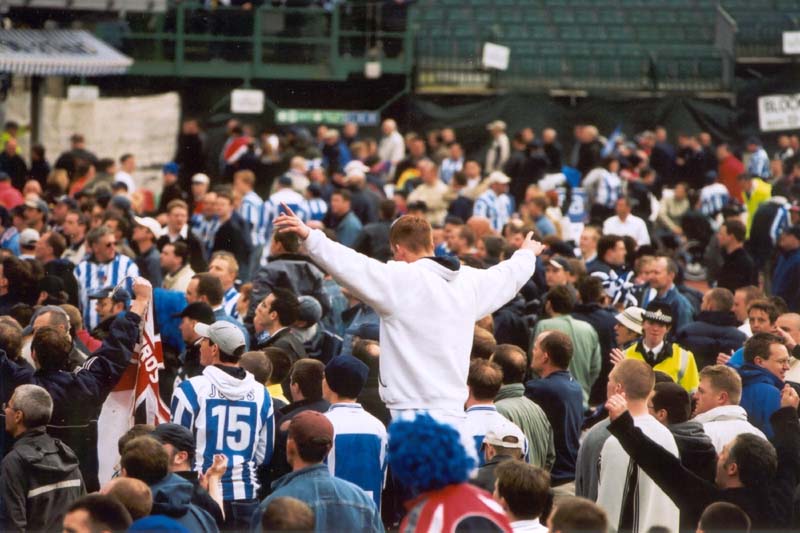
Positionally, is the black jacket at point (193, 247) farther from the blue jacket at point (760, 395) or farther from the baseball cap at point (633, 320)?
the blue jacket at point (760, 395)

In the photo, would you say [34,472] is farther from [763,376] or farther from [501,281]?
[763,376]

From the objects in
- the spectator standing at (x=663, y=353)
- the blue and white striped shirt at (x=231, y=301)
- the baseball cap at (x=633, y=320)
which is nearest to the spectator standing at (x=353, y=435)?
the spectator standing at (x=663, y=353)

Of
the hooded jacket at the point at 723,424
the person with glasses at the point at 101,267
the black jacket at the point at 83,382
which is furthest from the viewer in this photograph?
the person with glasses at the point at 101,267

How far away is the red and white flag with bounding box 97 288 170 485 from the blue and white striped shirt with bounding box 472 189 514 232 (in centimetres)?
970

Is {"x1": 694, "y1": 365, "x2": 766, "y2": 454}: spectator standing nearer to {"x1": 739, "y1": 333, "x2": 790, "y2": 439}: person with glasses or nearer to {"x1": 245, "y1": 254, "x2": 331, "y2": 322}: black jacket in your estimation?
{"x1": 739, "y1": 333, "x2": 790, "y2": 439}: person with glasses

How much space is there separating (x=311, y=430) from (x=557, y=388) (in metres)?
2.80

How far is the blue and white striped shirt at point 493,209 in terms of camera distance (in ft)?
56.9

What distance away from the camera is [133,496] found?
16.9 ft

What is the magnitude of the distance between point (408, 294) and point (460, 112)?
21.1 metres

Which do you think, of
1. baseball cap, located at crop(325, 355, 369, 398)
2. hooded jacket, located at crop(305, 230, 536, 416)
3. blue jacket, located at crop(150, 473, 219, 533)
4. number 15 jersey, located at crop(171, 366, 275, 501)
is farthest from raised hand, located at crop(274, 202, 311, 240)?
number 15 jersey, located at crop(171, 366, 275, 501)

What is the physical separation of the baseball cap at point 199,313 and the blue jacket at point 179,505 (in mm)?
3205

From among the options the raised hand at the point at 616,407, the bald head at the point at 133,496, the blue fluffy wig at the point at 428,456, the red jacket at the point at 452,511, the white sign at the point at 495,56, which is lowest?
the bald head at the point at 133,496

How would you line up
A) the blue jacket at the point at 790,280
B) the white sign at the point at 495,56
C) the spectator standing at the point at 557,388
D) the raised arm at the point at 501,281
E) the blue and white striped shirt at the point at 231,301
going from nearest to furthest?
the raised arm at the point at 501,281 < the spectator standing at the point at 557,388 < the blue and white striped shirt at the point at 231,301 < the blue jacket at the point at 790,280 < the white sign at the point at 495,56

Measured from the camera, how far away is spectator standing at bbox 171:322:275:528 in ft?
22.6
